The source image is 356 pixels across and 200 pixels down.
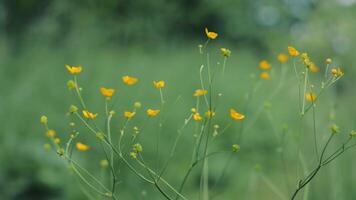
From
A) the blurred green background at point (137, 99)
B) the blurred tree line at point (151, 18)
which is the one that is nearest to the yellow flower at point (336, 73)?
the blurred green background at point (137, 99)

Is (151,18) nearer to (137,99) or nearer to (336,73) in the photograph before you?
(137,99)

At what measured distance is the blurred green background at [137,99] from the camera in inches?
114

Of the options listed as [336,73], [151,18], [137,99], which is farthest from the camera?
[151,18]

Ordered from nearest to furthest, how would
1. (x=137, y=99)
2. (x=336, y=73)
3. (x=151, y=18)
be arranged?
(x=336, y=73) → (x=137, y=99) → (x=151, y=18)

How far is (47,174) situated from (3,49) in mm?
4966

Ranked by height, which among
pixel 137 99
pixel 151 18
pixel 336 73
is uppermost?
pixel 336 73

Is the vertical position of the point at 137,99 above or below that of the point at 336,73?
below

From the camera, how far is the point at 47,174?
2.86 m

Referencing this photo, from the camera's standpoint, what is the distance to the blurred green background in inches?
114

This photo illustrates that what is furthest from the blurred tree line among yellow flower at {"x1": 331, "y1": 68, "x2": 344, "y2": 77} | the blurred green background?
yellow flower at {"x1": 331, "y1": 68, "x2": 344, "y2": 77}

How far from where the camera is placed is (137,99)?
13.5 ft

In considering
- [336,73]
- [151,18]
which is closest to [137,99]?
[336,73]

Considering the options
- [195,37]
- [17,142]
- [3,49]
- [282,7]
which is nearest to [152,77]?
[17,142]

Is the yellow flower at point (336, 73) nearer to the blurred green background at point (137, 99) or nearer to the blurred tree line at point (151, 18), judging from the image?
the blurred green background at point (137, 99)
